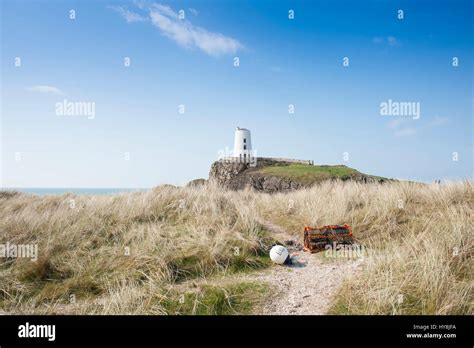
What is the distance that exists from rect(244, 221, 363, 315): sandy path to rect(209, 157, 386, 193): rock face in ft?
76.8

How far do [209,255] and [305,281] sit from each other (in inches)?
74.1

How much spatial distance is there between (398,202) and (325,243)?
333 cm

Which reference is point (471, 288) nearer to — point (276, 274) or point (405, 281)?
point (405, 281)

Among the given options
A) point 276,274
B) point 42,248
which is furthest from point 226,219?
point 42,248

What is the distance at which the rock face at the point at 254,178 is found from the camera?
3475 cm

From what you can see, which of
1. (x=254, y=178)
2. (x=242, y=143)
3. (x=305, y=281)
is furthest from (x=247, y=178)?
(x=305, y=281)

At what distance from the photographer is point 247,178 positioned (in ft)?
139

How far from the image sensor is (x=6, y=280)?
517 centimetres

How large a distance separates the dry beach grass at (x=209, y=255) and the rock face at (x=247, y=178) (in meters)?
20.8

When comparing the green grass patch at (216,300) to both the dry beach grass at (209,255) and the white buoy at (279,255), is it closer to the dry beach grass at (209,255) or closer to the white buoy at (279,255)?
the dry beach grass at (209,255)

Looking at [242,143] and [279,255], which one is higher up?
[242,143]

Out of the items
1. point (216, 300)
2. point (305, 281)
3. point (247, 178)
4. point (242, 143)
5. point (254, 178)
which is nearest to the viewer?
point (216, 300)

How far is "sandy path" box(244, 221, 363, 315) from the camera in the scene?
4094mm

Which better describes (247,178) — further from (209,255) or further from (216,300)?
(216,300)
